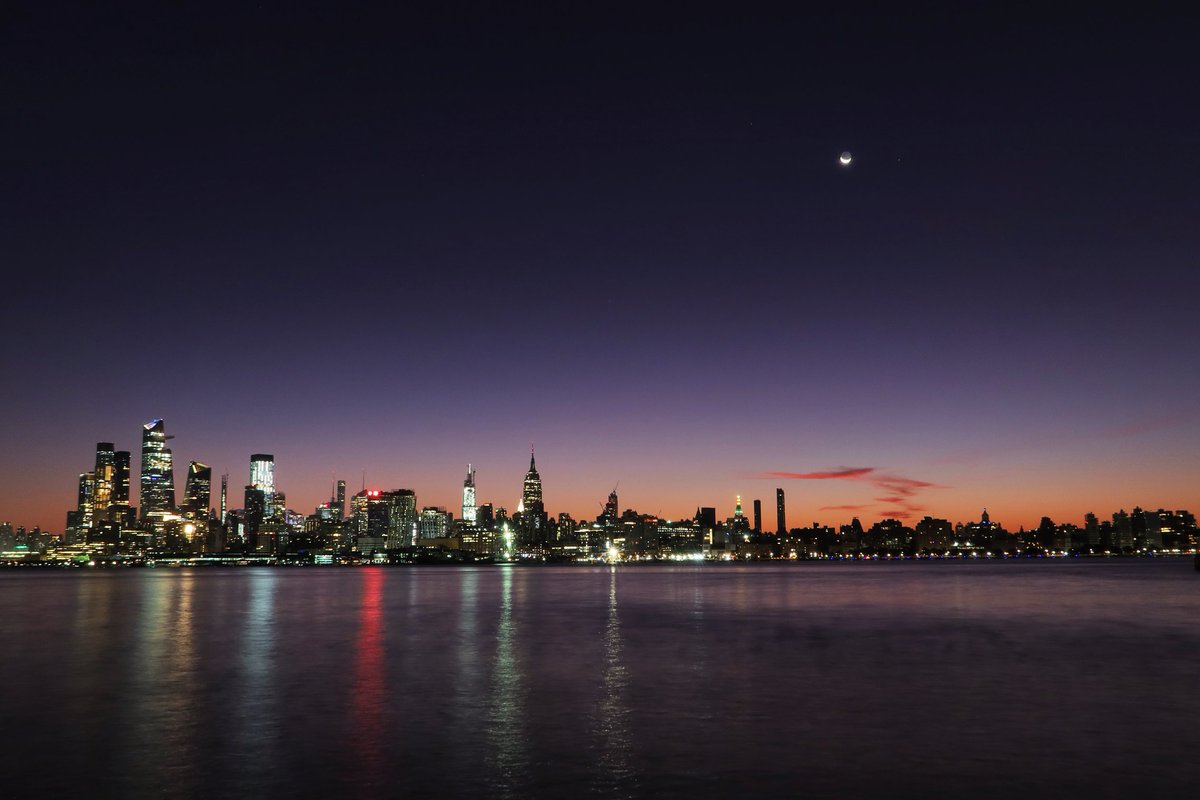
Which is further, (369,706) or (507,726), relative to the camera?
(369,706)

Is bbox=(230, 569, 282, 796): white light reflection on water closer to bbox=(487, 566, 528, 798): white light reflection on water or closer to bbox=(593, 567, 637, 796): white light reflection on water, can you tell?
bbox=(487, 566, 528, 798): white light reflection on water

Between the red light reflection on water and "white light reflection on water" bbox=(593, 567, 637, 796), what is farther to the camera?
the red light reflection on water

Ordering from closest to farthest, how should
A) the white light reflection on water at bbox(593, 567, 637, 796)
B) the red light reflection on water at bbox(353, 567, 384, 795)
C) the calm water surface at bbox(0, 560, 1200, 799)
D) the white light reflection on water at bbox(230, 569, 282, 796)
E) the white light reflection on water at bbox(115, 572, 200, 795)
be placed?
the white light reflection on water at bbox(593, 567, 637, 796) → the calm water surface at bbox(0, 560, 1200, 799) → the white light reflection on water at bbox(115, 572, 200, 795) → the white light reflection on water at bbox(230, 569, 282, 796) → the red light reflection on water at bbox(353, 567, 384, 795)

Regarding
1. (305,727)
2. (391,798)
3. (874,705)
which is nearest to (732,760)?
(391,798)

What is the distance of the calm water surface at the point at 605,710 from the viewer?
702 inches

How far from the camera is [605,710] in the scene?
83.4 ft

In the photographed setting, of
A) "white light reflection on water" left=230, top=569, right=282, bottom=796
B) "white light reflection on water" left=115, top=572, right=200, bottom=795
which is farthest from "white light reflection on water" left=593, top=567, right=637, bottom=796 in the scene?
"white light reflection on water" left=115, top=572, right=200, bottom=795

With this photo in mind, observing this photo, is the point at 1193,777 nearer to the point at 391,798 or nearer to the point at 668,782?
the point at 668,782

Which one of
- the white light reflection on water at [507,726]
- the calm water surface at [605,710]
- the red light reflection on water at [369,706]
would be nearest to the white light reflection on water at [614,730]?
the calm water surface at [605,710]

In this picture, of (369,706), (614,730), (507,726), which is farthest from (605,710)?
(369,706)

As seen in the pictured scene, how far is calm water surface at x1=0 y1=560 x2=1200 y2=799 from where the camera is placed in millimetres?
17828

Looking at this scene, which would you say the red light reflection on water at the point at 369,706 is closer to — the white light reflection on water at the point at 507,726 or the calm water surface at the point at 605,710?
the calm water surface at the point at 605,710

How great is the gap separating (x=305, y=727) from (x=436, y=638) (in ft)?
81.6

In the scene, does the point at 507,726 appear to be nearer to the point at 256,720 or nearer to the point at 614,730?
the point at 614,730
